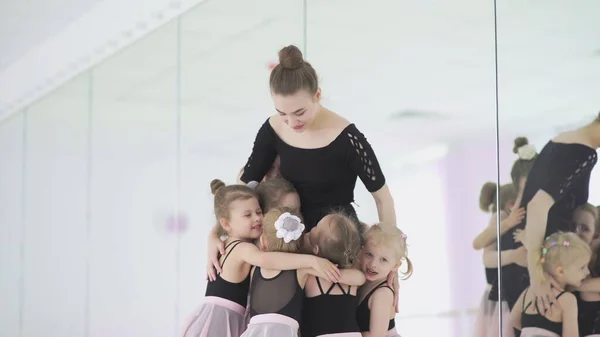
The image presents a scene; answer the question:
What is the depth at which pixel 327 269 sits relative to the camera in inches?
82.7

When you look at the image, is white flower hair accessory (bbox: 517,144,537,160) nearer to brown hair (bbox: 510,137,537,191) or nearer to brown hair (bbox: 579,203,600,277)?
brown hair (bbox: 510,137,537,191)

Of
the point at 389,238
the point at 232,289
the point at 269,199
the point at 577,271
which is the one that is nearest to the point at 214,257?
the point at 232,289

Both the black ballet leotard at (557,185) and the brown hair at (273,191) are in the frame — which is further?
the brown hair at (273,191)

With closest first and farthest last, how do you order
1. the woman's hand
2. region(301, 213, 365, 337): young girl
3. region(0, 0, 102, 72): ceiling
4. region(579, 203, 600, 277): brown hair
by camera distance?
1. region(579, 203, 600, 277): brown hair
2. the woman's hand
3. region(301, 213, 365, 337): young girl
4. region(0, 0, 102, 72): ceiling

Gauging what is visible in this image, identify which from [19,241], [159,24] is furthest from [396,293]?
[19,241]

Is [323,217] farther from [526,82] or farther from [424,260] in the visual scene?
[526,82]

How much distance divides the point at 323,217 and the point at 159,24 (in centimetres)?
194

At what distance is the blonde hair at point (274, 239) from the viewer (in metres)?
2.17

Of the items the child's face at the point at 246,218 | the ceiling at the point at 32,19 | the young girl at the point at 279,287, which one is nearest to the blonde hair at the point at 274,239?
the young girl at the point at 279,287

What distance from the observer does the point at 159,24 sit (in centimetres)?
385

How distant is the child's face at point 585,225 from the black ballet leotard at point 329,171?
0.58 m

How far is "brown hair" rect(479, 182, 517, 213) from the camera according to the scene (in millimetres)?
2092

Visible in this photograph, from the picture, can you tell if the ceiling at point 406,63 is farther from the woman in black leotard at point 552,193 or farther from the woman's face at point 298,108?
the woman's face at point 298,108

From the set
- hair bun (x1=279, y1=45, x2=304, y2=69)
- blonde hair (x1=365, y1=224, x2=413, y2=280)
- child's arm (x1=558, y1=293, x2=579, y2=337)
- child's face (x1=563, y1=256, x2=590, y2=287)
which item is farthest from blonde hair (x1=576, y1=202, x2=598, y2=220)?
hair bun (x1=279, y1=45, x2=304, y2=69)
